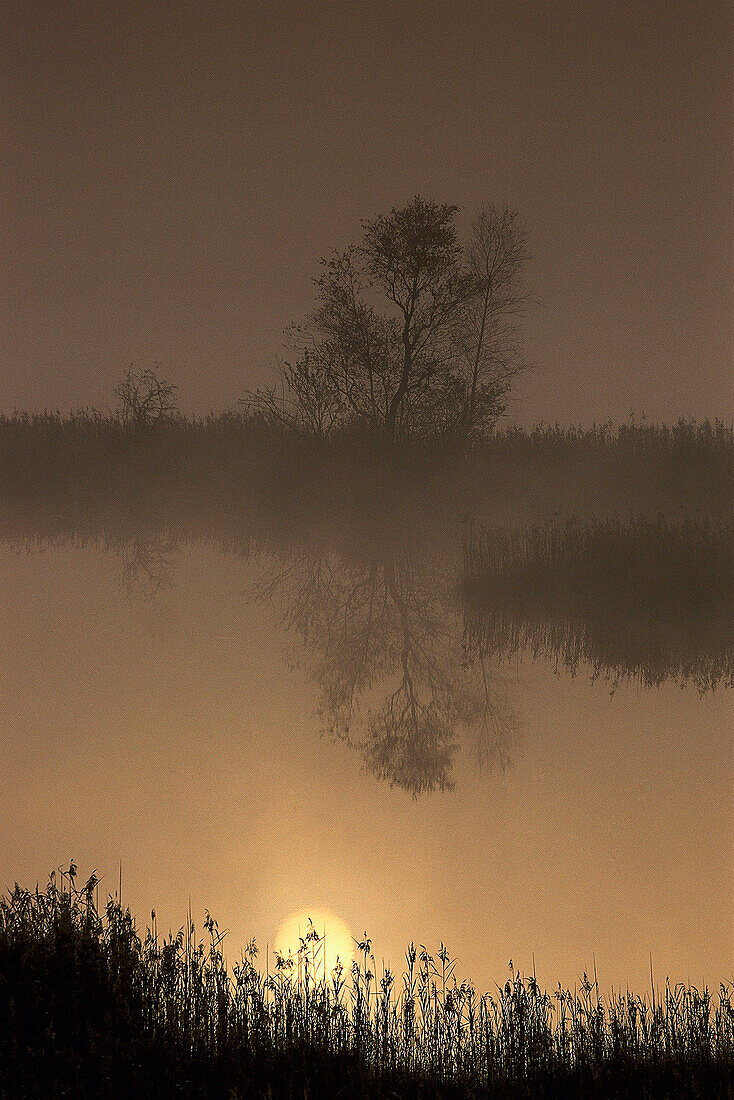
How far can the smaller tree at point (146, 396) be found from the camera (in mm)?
8164

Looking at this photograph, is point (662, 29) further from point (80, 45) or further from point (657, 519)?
point (80, 45)

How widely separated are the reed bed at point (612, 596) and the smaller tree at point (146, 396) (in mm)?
2982

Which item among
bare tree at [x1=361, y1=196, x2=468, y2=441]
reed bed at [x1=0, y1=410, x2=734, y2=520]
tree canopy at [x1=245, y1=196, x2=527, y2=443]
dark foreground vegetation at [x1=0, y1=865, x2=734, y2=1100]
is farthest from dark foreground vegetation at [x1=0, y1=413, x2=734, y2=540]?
dark foreground vegetation at [x1=0, y1=865, x2=734, y2=1100]

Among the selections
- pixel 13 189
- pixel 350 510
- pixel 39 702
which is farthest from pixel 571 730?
pixel 13 189

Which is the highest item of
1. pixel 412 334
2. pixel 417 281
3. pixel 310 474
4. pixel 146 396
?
pixel 417 281

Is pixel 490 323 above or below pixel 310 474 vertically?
above

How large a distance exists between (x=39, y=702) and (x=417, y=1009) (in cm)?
257

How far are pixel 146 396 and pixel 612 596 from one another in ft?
14.6

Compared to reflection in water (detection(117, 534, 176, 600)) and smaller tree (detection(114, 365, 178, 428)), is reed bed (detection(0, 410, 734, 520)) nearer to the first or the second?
smaller tree (detection(114, 365, 178, 428))

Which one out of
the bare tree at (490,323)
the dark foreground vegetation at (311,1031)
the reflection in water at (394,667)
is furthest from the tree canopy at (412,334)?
the dark foreground vegetation at (311,1031)

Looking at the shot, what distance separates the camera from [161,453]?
8500 millimetres

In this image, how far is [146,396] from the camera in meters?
8.23

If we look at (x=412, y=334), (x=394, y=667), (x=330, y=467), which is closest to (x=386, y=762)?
(x=394, y=667)

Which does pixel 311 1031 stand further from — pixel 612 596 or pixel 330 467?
pixel 330 467
